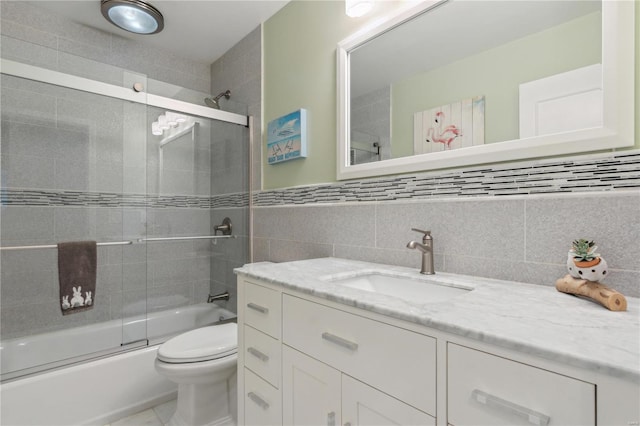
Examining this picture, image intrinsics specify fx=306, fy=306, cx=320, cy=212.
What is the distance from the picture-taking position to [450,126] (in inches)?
46.7

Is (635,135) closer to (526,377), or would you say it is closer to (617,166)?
(617,166)

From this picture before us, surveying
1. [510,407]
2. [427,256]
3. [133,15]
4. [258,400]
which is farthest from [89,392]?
[133,15]

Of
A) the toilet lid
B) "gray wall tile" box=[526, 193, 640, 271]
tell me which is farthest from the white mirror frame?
the toilet lid

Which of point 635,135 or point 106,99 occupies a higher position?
point 106,99

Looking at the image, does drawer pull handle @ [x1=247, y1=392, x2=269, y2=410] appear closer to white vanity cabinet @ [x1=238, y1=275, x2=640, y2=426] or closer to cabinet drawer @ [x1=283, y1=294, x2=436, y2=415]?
white vanity cabinet @ [x1=238, y1=275, x2=640, y2=426]

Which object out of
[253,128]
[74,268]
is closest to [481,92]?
[253,128]

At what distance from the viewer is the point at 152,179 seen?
2.05 meters

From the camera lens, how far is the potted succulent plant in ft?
2.50

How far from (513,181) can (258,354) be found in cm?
109

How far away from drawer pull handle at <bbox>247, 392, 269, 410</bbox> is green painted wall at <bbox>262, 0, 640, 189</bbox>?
1073mm

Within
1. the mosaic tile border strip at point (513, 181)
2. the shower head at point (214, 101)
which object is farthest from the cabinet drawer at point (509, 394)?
the shower head at point (214, 101)

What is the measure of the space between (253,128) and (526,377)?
2.20m

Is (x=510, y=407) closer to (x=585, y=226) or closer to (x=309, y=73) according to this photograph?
(x=585, y=226)

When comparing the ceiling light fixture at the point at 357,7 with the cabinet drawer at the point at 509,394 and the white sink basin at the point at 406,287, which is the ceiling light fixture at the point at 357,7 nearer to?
the white sink basin at the point at 406,287
